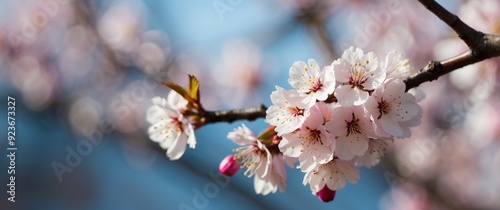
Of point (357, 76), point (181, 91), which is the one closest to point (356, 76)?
point (357, 76)

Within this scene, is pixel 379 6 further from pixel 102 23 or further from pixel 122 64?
pixel 102 23

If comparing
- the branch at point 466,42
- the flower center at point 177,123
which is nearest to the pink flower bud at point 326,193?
the branch at point 466,42

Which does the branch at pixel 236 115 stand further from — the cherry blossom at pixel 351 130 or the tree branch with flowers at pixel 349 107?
the cherry blossom at pixel 351 130

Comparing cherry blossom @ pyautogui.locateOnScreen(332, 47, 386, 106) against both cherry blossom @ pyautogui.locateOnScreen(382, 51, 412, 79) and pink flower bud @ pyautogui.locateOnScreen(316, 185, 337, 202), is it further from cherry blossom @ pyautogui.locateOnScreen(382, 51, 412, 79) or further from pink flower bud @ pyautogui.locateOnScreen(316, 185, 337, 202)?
pink flower bud @ pyautogui.locateOnScreen(316, 185, 337, 202)

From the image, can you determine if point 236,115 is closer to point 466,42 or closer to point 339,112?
point 339,112

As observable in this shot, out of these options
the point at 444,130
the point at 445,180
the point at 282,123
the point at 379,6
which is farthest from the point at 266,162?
the point at 445,180

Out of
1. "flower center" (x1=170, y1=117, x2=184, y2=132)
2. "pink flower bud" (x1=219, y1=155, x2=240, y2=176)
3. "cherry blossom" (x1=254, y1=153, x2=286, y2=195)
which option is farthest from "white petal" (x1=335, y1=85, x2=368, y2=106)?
"flower center" (x1=170, y1=117, x2=184, y2=132)
